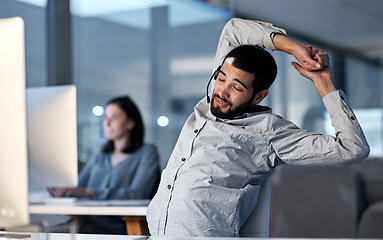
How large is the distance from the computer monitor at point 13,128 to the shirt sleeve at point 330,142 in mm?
650

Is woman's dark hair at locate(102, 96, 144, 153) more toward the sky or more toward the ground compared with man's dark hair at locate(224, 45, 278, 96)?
more toward the ground

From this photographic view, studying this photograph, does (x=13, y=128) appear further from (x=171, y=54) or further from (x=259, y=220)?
(x=171, y=54)

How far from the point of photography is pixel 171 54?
462 centimetres

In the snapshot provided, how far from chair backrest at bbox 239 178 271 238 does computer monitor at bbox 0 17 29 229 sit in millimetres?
664

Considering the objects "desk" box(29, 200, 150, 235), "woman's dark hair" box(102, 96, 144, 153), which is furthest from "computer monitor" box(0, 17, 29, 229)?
"woman's dark hair" box(102, 96, 144, 153)

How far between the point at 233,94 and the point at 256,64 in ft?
0.35

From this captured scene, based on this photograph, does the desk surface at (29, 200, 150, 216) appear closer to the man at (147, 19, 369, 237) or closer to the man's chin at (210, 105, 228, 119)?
the man at (147, 19, 369, 237)

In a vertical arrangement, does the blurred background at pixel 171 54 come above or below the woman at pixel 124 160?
above

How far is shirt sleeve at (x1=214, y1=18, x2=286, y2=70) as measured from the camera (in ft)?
5.07

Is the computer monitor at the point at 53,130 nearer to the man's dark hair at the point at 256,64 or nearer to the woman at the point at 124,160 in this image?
the man's dark hair at the point at 256,64

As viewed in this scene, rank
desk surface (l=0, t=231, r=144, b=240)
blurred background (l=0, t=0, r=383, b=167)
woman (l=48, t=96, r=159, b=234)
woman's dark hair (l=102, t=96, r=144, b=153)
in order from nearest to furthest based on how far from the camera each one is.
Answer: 1. desk surface (l=0, t=231, r=144, b=240)
2. woman (l=48, t=96, r=159, b=234)
3. woman's dark hair (l=102, t=96, r=144, b=153)
4. blurred background (l=0, t=0, r=383, b=167)

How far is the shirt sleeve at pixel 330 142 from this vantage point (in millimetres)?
1315

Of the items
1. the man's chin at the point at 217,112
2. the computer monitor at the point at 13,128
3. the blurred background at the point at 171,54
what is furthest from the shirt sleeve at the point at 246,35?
Answer: the blurred background at the point at 171,54

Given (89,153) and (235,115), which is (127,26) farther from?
(235,115)
